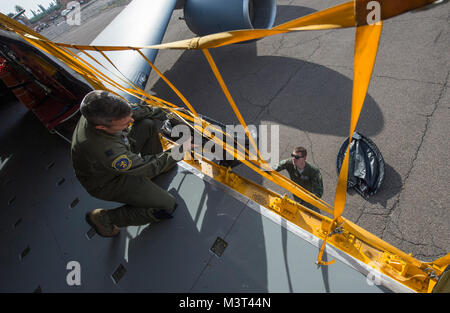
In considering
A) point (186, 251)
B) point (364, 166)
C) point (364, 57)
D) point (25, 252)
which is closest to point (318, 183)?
point (364, 166)

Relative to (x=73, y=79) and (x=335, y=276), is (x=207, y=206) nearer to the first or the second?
(x=335, y=276)

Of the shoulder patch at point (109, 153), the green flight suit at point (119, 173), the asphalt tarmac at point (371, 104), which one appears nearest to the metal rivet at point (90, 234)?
the green flight suit at point (119, 173)

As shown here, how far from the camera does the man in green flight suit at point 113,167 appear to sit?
1839 mm

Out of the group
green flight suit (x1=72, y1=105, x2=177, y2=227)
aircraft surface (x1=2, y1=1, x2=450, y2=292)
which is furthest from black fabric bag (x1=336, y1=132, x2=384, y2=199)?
green flight suit (x1=72, y1=105, x2=177, y2=227)

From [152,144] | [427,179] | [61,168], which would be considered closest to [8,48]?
A: [61,168]

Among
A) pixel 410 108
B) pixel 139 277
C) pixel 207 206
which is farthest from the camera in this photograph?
pixel 410 108

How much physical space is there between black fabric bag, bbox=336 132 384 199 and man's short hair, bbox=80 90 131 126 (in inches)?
121

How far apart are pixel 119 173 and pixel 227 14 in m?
4.10

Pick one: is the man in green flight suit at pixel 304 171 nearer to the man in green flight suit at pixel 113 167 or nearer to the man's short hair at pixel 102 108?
the man in green flight suit at pixel 113 167

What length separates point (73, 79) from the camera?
3.09 metres

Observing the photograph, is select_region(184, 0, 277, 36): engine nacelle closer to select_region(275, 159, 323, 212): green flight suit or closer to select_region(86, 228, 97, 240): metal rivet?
select_region(275, 159, 323, 212): green flight suit

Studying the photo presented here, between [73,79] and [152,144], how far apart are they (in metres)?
1.56

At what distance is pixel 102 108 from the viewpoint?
180 cm

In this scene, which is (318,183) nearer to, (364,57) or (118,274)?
(364,57)
